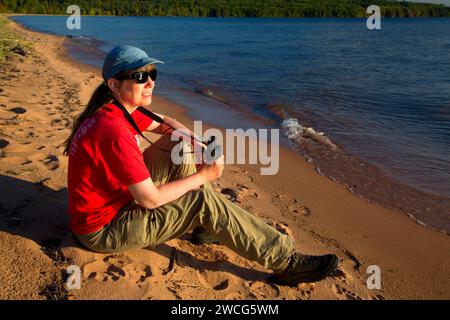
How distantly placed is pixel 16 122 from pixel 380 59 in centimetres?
1589

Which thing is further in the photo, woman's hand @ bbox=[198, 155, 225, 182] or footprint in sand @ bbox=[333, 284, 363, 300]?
footprint in sand @ bbox=[333, 284, 363, 300]

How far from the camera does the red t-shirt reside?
2.35 metres

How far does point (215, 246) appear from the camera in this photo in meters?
3.38

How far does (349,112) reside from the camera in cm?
905

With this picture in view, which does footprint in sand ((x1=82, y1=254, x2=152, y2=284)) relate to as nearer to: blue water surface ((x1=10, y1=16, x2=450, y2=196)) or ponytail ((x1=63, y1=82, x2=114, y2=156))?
ponytail ((x1=63, y1=82, x2=114, y2=156))

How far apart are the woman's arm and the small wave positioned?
169 inches

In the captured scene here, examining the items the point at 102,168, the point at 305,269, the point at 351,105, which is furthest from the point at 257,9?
the point at 102,168

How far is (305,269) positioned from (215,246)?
81 centimetres

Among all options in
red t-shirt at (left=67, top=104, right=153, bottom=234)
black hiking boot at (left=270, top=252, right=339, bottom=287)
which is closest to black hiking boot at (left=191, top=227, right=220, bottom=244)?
black hiking boot at (left=270, top=252, right=339, bottom=287)

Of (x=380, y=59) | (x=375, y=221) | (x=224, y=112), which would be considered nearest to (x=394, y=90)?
(x=224, y=112)

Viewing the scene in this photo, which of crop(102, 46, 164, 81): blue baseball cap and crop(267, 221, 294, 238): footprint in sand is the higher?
crop(102, 46, 164, 81): blue baseball cap

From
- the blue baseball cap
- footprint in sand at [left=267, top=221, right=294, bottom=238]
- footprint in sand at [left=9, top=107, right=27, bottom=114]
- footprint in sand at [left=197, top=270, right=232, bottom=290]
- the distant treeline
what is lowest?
footprint in sand at [left=197, top=270, right=232, bottom=290]

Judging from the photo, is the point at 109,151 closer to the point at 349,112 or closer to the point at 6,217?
the point at 6,217

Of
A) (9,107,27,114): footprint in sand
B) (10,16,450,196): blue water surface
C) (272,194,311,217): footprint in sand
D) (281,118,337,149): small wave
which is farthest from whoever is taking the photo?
(281,118,337,149): small wave
